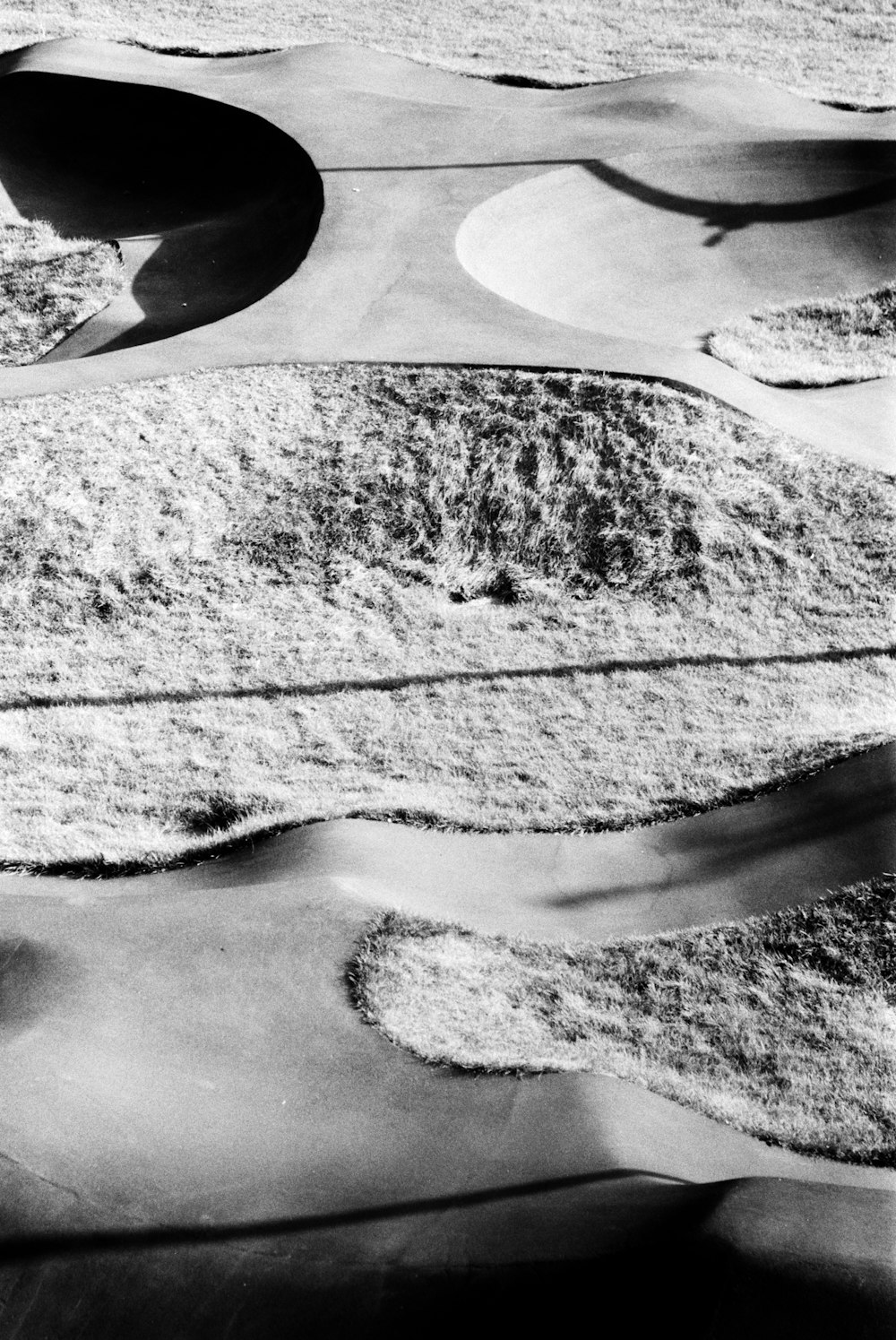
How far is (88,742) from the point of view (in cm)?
927

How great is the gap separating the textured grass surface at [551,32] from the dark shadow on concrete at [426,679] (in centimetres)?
1329

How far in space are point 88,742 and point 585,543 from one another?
18.0 ft

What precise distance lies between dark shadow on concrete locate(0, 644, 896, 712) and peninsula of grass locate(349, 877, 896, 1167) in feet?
9.34

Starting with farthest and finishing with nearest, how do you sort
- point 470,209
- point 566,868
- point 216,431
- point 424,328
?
point 470,209 < point 424,328 < point 216,431 < point 566,868

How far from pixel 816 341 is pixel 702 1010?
10.8m

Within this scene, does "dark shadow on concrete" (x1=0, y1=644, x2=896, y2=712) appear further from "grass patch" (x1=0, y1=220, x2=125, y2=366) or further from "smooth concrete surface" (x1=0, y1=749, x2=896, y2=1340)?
"grass patch" (x1=0, y1=220, x2=125, y2=366)

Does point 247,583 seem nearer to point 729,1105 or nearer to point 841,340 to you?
point 729,1105

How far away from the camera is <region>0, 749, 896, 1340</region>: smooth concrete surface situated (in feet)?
16.4

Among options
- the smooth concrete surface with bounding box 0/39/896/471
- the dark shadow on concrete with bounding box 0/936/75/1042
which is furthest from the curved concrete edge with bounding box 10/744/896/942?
the smooth concrete surface with bounding box 0/39/896/471

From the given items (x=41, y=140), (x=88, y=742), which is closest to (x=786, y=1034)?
(x=88, y=742)

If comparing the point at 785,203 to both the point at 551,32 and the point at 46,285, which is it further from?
the point at 46,285

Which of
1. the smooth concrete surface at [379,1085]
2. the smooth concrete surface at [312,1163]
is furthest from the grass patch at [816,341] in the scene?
the smooth concrete surface at [312,1163]

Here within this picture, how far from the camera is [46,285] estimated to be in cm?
1559

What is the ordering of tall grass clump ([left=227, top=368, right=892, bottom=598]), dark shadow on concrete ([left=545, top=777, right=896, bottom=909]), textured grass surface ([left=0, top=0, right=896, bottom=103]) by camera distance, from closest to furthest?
dark shadow on concrete ([left=545, top=777, right=896, bottom=909])
tall grass clump ([left=227, top=368, right=892, bottom=598])
textured grass surface ([left=0, top=0, right=896, bottom=103])
